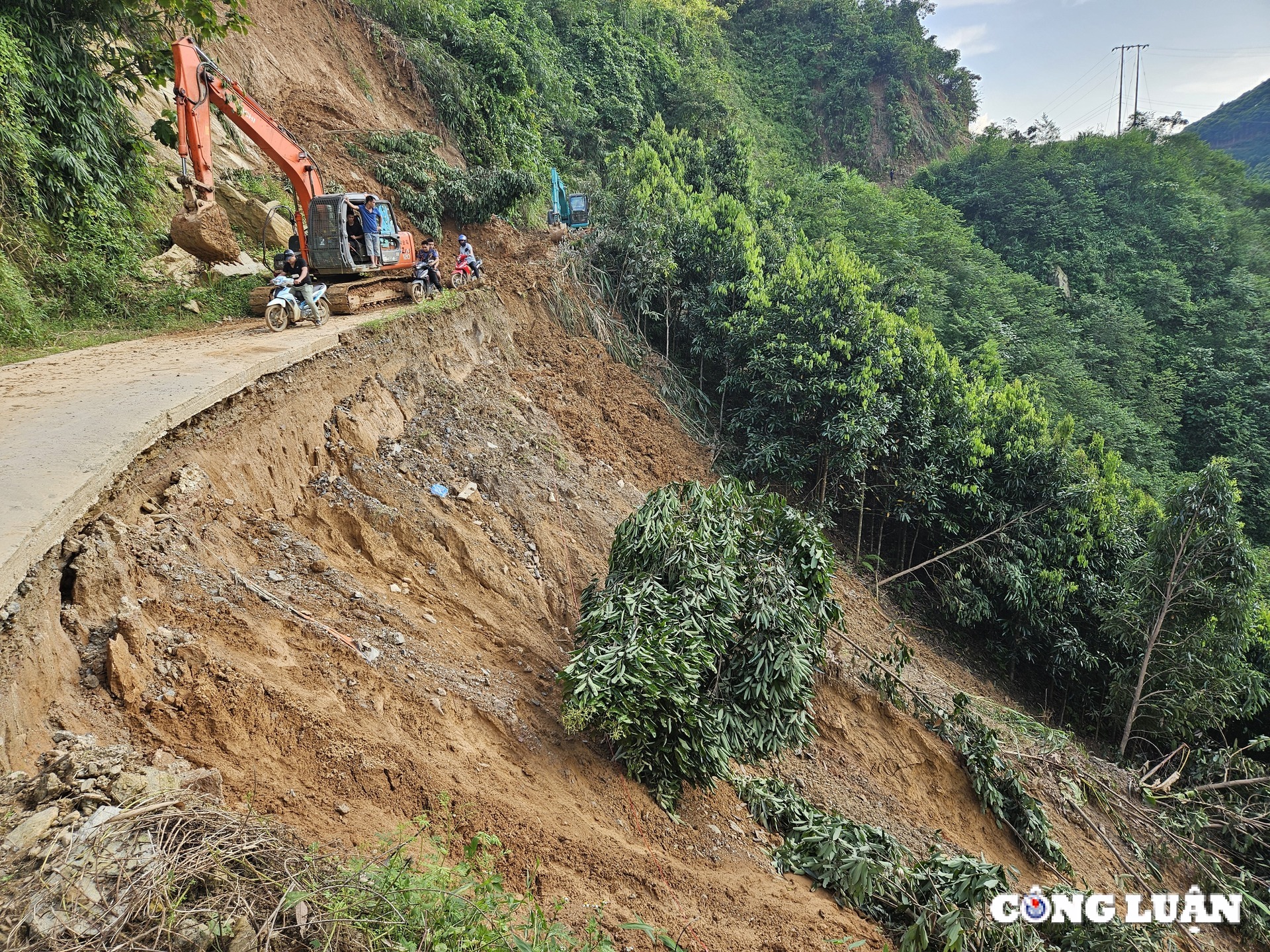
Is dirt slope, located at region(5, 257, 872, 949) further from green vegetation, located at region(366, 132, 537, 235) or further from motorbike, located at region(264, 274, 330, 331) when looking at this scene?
green vegetation, located at region(366, 132, 537, 235)

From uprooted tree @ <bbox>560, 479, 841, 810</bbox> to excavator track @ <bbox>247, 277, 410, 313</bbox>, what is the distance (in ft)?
17.9

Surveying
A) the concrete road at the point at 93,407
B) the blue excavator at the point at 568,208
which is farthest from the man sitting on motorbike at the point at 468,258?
the blue excavator at the point at 568,208

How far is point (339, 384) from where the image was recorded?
7.55 metres

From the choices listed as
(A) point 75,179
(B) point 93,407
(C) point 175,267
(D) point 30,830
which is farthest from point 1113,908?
(A) point 75,179

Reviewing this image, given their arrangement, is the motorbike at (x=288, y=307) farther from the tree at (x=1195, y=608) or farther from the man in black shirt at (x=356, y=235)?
the tree at (x=1195, y=608)

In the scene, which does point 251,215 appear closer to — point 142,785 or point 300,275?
point 300,275

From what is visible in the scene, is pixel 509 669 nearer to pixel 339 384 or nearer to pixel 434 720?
pixel 434 720

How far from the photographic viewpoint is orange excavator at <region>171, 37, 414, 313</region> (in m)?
8.20

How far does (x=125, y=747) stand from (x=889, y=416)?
37.1 feet

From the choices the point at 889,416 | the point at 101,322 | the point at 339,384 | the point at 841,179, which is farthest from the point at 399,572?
the point at 841,179

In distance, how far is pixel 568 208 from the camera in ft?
65.7

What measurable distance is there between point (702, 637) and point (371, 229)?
27.6 feet

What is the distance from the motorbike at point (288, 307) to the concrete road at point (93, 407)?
0.27 meters

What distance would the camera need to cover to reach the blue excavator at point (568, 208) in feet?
63.4
